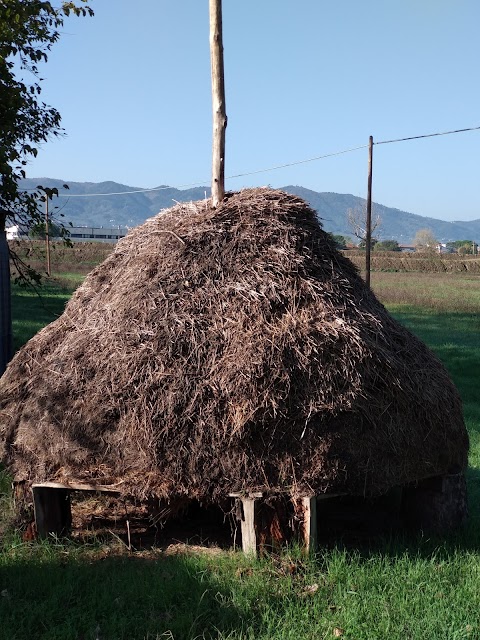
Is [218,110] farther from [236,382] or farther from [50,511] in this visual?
[50,511]

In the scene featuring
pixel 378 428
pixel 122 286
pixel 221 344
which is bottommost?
pixel 378 428

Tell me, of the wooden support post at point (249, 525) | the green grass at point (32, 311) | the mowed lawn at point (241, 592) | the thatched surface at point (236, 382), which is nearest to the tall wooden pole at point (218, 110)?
the thatched surface at point (236, 382)

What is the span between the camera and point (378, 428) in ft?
18.9

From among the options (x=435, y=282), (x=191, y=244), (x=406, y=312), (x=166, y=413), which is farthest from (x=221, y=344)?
(x=435, y=282)

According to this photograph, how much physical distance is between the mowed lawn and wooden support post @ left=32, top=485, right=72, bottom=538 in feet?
0.48

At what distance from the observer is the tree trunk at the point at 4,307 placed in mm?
9709

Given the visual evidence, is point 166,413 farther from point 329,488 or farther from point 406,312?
point 406,312

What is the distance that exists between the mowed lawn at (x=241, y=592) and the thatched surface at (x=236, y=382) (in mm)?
534

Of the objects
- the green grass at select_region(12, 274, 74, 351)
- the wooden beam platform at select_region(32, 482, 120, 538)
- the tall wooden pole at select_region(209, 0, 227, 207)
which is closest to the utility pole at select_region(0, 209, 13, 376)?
the green grass at select_region(12, 274, 74, 351)

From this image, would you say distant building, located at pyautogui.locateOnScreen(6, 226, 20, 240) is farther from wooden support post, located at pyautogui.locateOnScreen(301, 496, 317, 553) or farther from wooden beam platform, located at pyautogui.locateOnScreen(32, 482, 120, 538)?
wooden support post, located at pyautogui.locateOnScreen(301, 496, 317, 553)

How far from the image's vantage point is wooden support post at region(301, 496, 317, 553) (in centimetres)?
549

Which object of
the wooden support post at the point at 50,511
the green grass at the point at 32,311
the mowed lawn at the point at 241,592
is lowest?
the mowed lawn at the point at 241,592

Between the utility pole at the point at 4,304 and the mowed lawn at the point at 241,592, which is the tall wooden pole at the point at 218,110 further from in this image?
the utility pole at the point at 4,304

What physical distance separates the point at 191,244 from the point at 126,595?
294 centimetres
